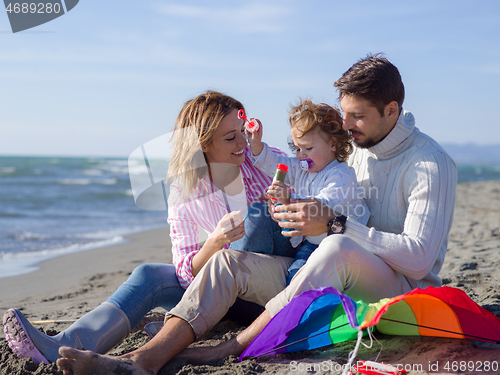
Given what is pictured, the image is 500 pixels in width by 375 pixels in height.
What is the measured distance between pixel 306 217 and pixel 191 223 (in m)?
0.80

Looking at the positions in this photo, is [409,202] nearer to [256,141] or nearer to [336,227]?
[336,227]

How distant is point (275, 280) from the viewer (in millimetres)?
2227

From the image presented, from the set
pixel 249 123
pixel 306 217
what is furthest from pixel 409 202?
pixel 249 123

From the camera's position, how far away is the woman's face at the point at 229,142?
2.71 metres

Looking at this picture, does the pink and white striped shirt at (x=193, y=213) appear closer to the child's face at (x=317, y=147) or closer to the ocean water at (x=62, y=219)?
the ocean water at (x=62, y=219)

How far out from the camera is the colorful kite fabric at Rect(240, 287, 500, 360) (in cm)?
190

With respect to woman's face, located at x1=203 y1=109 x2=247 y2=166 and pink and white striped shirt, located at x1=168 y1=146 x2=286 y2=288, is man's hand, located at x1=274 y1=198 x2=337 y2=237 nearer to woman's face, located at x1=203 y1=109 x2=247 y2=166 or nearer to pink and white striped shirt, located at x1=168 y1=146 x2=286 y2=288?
pink and white striped shirt, located at x1=168 y1=146 x2=286 y2=288

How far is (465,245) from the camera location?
4.94 metres

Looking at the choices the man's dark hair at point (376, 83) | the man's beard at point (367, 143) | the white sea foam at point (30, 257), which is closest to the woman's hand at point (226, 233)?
the man's beard at point (367, 143)

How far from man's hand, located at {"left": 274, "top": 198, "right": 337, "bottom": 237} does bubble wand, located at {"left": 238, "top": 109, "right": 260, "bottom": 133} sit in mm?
687

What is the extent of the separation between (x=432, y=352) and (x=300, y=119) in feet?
4.54

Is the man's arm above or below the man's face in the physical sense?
below

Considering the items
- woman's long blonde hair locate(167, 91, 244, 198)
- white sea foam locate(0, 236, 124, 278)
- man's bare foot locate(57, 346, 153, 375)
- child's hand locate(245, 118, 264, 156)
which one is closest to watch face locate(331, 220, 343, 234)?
child's hand locate(245, 118, 264, 156)

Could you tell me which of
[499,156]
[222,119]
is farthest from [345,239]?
[499,156]
